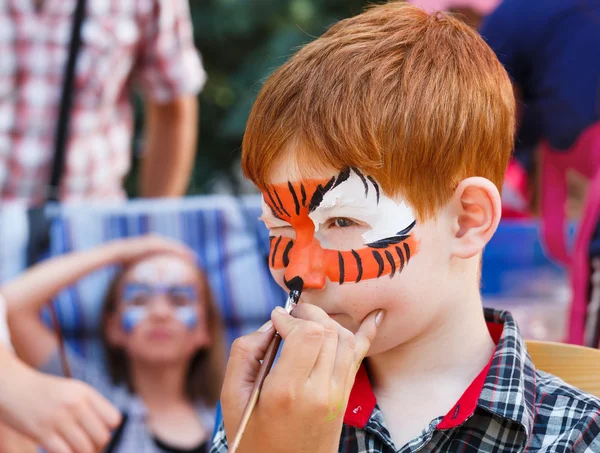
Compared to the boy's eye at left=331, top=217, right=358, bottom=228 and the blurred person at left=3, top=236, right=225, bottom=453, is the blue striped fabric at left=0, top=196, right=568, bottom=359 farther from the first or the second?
the boy's eye at left=331, top=217, right=358, bottom=228

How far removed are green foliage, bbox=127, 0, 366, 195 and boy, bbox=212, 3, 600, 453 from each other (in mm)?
2587

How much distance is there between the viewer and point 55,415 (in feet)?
6.06

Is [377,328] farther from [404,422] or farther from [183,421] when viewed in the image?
[183,421]

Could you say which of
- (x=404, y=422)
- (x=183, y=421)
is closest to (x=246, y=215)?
(x=183, y=421)

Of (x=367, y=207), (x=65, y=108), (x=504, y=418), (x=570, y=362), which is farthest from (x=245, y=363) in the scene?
(x=65, y=108)

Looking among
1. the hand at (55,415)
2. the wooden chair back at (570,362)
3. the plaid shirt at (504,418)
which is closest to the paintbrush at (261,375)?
the plaid shirt at (504,418)

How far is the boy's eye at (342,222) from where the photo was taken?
3.67 feet

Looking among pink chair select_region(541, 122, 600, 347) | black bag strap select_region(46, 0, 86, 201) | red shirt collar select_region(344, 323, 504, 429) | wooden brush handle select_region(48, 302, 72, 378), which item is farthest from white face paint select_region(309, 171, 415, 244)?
black bag strap select_region(46, 0, 86, 201)

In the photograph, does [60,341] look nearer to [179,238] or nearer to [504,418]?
[179,238]

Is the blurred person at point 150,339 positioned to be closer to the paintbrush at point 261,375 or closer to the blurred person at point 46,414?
the blurred person at point 46,414

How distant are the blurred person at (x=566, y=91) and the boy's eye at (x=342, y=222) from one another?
899 mm

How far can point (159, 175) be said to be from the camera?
277 cm

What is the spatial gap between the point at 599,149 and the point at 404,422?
3.65 feet

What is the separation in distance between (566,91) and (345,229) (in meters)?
1.16
